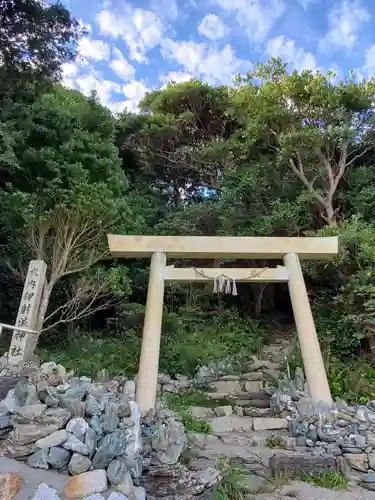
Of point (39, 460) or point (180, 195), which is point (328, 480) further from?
point (180, 195)

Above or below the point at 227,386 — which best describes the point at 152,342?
above

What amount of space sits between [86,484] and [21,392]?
117 cm

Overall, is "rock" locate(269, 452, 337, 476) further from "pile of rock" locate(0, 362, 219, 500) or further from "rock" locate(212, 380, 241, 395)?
"rock" locate(212, 380, 241, 395)

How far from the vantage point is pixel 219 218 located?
11891 mm

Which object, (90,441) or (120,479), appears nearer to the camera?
(120,479)

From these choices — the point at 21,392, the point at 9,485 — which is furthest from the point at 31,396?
the point at 9,485

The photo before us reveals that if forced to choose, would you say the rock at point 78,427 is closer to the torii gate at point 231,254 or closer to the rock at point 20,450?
the rock at point 20,450

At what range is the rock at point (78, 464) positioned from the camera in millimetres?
3020

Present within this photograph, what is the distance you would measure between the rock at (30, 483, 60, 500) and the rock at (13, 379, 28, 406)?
3.47ft

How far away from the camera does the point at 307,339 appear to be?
20.9ft

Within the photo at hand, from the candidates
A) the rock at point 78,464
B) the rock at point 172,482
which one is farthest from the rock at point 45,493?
the rock at point 172,482

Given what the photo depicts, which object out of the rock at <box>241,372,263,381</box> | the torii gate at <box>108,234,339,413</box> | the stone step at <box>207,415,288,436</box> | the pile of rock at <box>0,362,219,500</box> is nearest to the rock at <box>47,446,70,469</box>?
the pile of rock at <box>0,362,219,500</box>

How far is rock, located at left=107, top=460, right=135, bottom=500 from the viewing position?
301cm

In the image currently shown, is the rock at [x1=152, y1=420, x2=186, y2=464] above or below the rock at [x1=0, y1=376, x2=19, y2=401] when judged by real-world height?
below
